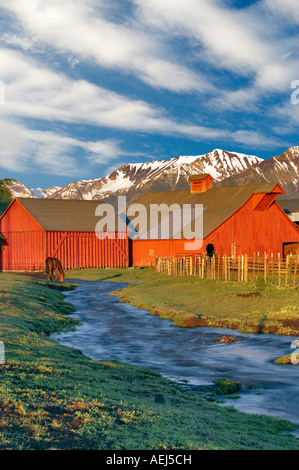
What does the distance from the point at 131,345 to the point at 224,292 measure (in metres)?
13.7

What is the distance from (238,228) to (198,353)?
144 feet

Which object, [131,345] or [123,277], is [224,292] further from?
[123,277]

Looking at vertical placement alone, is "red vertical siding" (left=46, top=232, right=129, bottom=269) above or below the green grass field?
above

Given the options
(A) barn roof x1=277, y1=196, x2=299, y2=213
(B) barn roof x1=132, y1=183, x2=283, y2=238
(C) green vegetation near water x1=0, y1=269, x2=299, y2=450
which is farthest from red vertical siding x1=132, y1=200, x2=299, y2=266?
(C) green vegetation near water x1=0, y1=269, x2=299, y2=450

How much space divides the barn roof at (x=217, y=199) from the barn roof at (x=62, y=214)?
8.55 metres

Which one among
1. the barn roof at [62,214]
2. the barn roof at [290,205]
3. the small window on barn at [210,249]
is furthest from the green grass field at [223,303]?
the barn roof at [290,205]

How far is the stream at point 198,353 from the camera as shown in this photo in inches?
516

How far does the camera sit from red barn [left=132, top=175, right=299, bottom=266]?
195ft

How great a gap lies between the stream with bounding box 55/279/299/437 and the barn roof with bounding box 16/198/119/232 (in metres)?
37.2

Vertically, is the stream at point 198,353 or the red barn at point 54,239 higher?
the red barn at point 54,239

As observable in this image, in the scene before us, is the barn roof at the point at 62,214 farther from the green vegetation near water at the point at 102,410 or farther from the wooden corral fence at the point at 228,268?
the green vegetation near water at the point at 102,410

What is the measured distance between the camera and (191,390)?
525 inches

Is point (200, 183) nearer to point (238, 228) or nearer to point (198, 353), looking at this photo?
point (238, 228)

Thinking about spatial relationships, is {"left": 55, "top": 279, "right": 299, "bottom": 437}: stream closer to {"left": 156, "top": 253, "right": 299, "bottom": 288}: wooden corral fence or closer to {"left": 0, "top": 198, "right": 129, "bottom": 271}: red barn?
{"left": 156, "top": 253, "right": 299, "bottom": 288}: wooden corral fence
